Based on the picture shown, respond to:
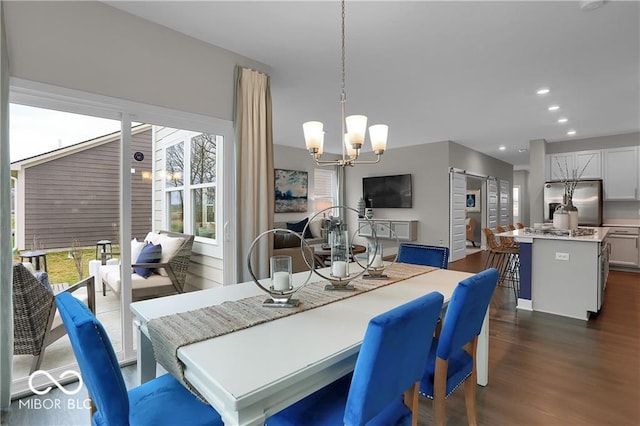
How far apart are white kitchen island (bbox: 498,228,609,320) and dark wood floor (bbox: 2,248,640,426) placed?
174mm

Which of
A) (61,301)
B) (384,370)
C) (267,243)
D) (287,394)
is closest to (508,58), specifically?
(267,243)

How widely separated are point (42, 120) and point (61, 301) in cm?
175

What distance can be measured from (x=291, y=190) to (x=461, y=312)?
6476 millimetres

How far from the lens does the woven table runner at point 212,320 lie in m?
1.19

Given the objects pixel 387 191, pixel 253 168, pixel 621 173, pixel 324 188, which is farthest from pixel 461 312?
pixel 324 188

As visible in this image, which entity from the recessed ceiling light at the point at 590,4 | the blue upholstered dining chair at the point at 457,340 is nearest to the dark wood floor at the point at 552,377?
the blue upholstered dining chair at the point at 457,340

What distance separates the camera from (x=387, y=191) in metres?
7.89

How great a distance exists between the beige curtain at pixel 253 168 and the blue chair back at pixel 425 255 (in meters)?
1.34

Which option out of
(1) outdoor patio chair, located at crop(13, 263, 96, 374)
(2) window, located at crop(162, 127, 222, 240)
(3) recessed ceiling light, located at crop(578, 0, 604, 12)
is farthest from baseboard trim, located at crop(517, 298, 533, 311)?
(1) outdoor patio chair, located at crop(13, 263, 96, 374)

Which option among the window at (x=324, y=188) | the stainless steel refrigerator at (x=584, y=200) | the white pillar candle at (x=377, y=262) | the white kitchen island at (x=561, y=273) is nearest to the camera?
the white pillar candle at (x=377, y=262)

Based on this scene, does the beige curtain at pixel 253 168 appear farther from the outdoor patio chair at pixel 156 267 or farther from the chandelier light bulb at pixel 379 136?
the chandelier light bulb at pixel 379 136

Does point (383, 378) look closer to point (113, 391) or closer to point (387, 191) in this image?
point (113, 391)

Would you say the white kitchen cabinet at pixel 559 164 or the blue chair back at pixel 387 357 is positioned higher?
the white kitchen cabinet at pixel 559 164

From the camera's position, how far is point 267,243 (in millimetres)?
3176
